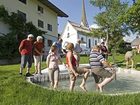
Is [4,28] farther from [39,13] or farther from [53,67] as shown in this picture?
[53,67]

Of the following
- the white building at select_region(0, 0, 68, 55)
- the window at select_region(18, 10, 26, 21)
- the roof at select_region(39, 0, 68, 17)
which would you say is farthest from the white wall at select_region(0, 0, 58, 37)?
the roof at select_region(39, 0, 68, 17)

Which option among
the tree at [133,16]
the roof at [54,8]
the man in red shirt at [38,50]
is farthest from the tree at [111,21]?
the man in red shirt at [38,50]

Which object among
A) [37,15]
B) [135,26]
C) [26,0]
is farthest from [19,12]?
[135,26]

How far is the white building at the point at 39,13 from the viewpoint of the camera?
33941mm

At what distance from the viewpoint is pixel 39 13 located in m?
42.4

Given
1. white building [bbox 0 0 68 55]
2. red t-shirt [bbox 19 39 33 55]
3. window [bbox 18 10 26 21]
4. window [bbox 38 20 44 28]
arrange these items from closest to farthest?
red t-shirt [bbox 19 39 33 55], white building [bbox 0 0 68 55], window [bbox 18 10 26 21], window [bbox 38 20 44 28]

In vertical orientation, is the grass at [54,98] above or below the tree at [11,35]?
below

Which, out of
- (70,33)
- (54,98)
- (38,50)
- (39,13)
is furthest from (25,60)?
(70,33)

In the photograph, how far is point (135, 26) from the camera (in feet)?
82.0

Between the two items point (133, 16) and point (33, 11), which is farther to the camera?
point (33, 11)

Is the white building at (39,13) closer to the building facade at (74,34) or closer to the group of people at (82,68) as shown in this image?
the group of people at (82,68)

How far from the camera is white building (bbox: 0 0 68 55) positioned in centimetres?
3394

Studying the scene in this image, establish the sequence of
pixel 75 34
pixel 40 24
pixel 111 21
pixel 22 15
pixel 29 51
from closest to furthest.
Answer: pixel 29 51
pixel 22 15
pixel 40 24
pixel 111 21
pixel 75 34

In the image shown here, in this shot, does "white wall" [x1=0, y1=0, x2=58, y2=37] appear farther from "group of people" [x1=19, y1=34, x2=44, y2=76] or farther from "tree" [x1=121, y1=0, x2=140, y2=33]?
"group of people" [x1=19, y1=34, x2=44, y2=76]
